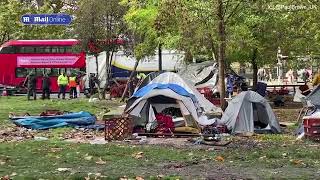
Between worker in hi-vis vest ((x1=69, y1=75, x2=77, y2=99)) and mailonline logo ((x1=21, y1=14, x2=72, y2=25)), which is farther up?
mailonline logo ((x1=21, y1=14, x2=72, y2=25))

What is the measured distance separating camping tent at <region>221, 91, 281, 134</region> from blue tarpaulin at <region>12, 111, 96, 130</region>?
169 inches

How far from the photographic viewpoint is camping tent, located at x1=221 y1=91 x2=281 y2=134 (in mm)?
16828

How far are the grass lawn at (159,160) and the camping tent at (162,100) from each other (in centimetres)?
292

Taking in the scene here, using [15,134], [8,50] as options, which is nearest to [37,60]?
[8,50]

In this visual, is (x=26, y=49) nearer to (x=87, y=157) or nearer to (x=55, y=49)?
(x=55, y=49)

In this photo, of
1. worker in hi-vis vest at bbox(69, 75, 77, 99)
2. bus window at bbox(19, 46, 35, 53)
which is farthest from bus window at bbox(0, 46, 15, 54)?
worker in hi-vis vest at bbox(69, 75, 77, 99)

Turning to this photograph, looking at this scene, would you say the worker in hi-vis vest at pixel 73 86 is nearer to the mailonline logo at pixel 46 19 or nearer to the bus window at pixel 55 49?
the bus window at pixel 55 49

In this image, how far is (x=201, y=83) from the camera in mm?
29750

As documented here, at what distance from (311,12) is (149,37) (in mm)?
8147

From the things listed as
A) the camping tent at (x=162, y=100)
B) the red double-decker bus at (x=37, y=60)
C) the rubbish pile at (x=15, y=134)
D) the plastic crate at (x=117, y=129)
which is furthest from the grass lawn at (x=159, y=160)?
the red double-decker bus at (x=37, y=60)

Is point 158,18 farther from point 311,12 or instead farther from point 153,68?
point 153,68

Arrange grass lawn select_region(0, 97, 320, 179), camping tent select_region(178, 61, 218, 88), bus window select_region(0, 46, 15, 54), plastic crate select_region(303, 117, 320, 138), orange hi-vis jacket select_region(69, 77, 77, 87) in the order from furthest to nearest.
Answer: bus window select_region(0, 46, 15, 54) < orange hi-vis jacket select_region(69, 77, 77, 87) < camping tent select_region(178, 61, 218, 88) < plastic crate select_region(303, 117, 320, 138) < grass lawn select_region(0, 97, 320, 179)

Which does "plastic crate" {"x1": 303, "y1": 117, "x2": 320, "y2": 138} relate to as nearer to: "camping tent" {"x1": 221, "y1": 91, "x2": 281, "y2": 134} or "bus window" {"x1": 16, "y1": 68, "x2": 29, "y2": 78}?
"camping tent" {"x1": 221, "y1": 91, "x2": 281, "y2": 134}

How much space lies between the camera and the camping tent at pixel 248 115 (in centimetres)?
Answer: 1683
